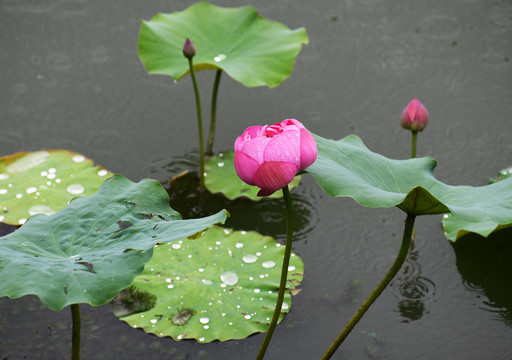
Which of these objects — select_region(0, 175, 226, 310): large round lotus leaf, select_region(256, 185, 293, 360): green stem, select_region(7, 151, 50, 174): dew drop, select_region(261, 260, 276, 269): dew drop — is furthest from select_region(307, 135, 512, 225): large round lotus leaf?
select_region(7, 151, 50, 174): dew drop

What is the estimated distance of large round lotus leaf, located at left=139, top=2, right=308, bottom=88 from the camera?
6.93ft

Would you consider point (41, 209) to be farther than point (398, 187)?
Yes

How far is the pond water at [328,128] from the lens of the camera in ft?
5.43

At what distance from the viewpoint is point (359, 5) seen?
3.02 metres

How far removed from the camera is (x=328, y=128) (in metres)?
2.39

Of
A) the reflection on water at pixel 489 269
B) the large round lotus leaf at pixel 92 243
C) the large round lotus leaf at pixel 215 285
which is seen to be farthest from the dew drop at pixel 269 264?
the reflection on water at pixel 489 269

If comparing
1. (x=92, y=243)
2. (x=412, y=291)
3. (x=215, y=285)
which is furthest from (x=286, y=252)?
(x=412, y=291)

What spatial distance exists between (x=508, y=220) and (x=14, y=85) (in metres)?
2.09

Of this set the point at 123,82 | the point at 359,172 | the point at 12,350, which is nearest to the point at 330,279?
the point at 359,172

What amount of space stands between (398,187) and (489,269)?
679mm

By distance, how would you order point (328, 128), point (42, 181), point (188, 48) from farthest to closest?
point (328, 128) → point (42, 181) → point (188, 48)

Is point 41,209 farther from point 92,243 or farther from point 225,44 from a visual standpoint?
point 225,44

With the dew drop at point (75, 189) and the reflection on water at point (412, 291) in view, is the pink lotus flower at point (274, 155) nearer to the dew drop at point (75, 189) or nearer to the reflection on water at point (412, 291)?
the reflection on water at point (412, 291)

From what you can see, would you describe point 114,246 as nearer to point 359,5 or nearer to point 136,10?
point 136,10
